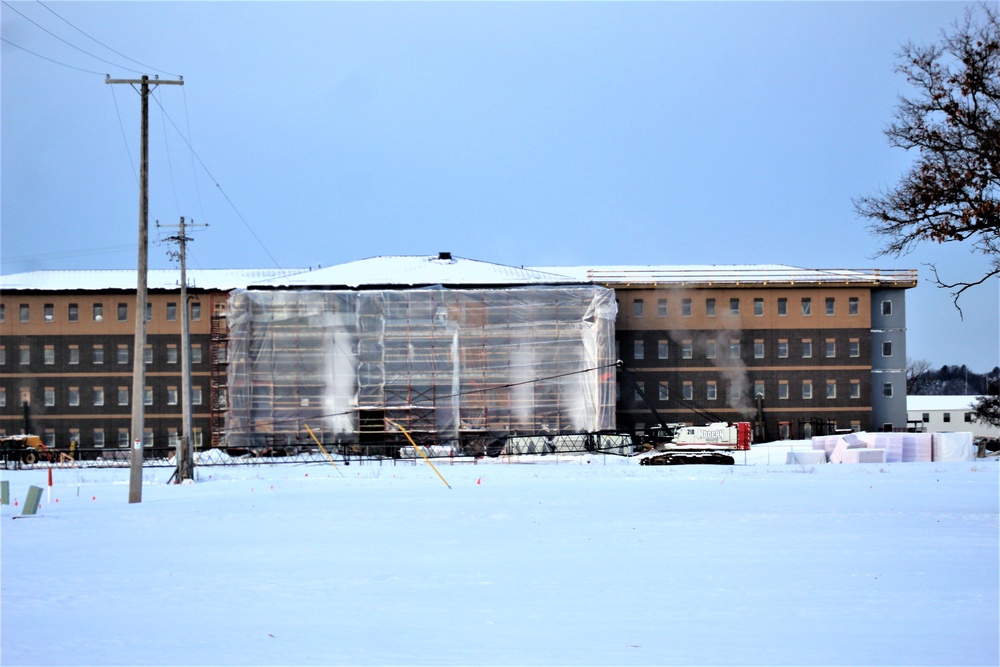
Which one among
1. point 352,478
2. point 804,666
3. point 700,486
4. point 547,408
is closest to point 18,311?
point 547,408

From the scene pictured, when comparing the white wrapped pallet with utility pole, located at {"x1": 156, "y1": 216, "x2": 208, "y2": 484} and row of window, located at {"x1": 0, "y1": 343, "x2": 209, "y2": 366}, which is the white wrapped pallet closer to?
utility pole, located at {"x1": 156, "y1": 216, "x2": 208, "y2": 484}

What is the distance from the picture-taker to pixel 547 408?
6412 cm

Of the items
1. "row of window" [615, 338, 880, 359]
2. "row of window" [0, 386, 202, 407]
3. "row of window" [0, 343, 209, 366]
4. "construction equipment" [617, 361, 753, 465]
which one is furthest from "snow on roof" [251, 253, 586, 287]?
"construction equipment" [617, 361, 753, 465]

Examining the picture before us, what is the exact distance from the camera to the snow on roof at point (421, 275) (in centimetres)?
6888

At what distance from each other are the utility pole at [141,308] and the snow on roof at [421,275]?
38035 mm

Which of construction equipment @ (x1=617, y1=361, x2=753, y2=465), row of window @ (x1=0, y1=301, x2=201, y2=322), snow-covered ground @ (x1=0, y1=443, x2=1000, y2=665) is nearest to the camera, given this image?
snow-covered ground @ (x1=0, y1=443, x2=1000, y2=665)

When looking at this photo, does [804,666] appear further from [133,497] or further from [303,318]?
[303,318]

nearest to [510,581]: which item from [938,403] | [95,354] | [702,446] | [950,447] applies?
[702,446]

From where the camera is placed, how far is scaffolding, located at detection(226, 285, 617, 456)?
2515 inches

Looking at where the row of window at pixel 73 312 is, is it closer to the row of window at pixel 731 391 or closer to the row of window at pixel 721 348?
the row of window at pixel 721 348

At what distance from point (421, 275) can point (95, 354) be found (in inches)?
1046

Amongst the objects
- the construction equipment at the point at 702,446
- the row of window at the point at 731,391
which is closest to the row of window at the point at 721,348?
the row of window at the point at 731,391

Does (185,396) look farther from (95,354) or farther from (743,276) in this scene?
(743,276)

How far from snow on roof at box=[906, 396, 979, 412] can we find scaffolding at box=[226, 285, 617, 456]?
7968cm
